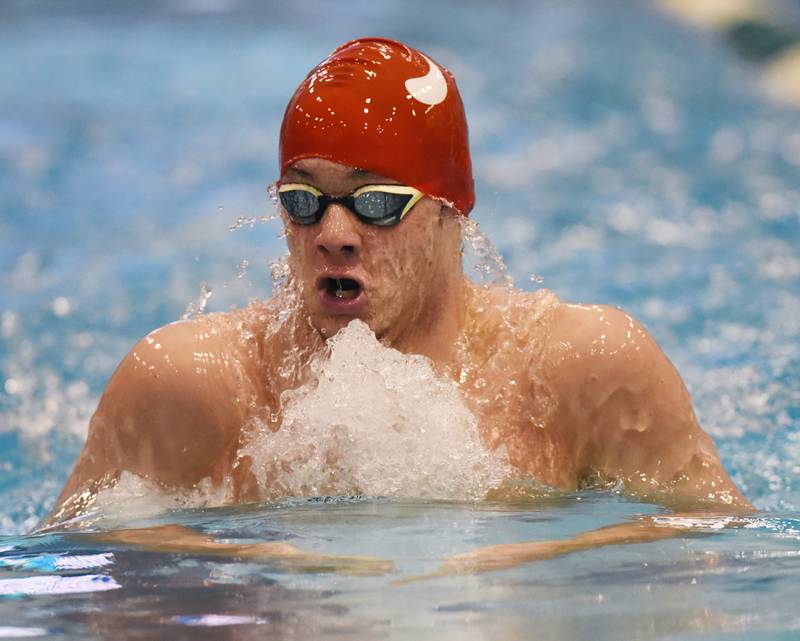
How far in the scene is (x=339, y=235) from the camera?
8.59 feet

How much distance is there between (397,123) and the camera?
8.96 ft

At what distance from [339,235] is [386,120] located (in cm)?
28

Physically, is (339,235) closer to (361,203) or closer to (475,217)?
(361,203)

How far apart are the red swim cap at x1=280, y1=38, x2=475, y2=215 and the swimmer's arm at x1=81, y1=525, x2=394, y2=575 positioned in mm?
807

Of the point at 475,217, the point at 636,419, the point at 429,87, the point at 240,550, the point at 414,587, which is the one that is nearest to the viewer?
the point at 414,587

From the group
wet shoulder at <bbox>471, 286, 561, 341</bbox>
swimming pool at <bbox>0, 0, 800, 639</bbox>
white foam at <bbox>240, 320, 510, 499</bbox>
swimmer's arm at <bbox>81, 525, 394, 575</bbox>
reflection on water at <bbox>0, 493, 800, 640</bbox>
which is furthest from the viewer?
wet shoulder at <bbox>471, 286, 561, 341</bbox>

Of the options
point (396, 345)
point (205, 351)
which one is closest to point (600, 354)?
point (396, 345)

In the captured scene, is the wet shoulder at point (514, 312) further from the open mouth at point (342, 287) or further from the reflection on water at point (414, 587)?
the reflection on water at point (414, 587)

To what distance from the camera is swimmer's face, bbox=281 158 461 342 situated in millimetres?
2646

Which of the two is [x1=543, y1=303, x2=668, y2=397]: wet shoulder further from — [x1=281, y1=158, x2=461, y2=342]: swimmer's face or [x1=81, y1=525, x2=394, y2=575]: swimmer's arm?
[x1=81, y1=525, x2=394, y2=575]: swimmer's arm

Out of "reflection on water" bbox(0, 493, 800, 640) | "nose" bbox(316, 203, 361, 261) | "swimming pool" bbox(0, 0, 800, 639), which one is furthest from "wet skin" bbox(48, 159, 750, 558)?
"reflection on water" bbox(0, 493, 800, 640)

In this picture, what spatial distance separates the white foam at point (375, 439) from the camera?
9.04 ft

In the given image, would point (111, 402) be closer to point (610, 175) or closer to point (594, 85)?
point (610, 175)

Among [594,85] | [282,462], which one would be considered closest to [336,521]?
[282,462]
